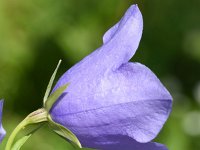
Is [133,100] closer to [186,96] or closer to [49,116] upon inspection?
[49,116]

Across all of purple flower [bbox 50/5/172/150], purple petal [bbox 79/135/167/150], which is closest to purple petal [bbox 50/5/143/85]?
purple flower [bbox 50/5/172/150]

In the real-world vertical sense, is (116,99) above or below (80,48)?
above

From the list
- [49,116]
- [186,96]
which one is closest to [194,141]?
[186,96]

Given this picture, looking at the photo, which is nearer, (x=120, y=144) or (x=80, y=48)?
(x=120, y=144)

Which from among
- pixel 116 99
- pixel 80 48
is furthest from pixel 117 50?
pixel 80 48

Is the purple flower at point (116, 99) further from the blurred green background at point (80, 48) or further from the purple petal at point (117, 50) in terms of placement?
the blurred green background at point (80, 48)

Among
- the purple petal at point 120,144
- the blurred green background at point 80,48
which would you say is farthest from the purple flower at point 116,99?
the blurred green background at point 80,48

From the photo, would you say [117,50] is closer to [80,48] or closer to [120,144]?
[120,144]
